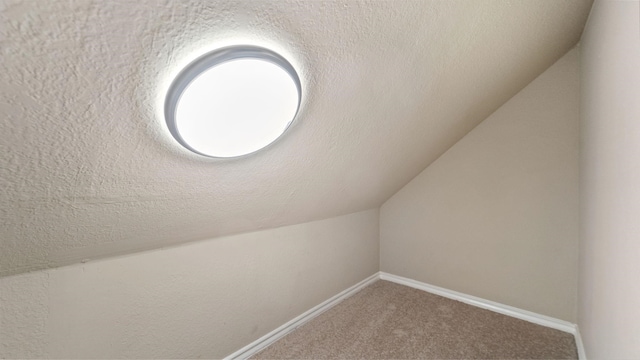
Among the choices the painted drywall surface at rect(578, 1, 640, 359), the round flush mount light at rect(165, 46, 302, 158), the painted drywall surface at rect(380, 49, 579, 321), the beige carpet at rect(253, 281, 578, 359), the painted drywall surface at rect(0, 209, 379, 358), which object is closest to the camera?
the round flush mount light at rect(165, 46, 302, 158)

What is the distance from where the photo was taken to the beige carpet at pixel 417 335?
65.5 inches

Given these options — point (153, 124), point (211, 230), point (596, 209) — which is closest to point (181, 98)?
point (153, 124)

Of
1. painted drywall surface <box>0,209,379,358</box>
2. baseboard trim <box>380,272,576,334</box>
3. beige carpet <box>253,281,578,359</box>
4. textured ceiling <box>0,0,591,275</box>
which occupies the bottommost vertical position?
beige carpet <box>253,281,578,359</box>

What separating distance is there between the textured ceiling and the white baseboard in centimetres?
71

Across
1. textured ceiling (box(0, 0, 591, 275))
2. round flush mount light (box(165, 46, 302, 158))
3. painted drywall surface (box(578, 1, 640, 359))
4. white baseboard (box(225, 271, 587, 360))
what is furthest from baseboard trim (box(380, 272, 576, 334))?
round flush mount light (box(165, 46, 302, 158))

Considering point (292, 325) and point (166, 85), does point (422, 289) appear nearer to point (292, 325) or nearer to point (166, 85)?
point (292, 325)

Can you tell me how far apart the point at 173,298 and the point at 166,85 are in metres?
1.03

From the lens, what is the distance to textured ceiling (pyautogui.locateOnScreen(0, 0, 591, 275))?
1.68 ft

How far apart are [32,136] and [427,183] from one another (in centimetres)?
237

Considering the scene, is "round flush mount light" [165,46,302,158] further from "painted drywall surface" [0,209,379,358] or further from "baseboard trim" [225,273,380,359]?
"baseboard trim" [225,273,380,359]

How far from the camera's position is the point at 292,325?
6.23ft

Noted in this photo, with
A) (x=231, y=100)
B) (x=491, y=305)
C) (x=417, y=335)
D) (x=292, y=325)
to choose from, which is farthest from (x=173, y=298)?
(x=491, y=305)

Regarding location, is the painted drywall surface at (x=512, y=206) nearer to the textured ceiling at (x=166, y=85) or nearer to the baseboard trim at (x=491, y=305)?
the baseboard trim at (x=491, y=305)

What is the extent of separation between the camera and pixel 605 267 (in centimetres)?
109
